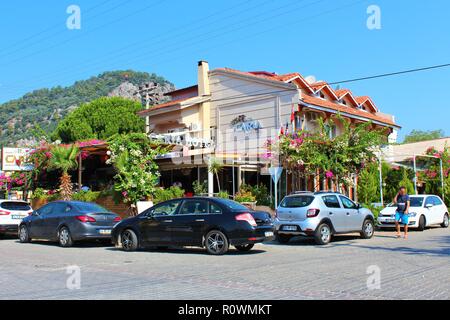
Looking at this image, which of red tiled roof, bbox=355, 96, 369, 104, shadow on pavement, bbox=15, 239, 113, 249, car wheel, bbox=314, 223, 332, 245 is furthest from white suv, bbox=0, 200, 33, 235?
red tiled roof, bbox=355, 96, 369, 104

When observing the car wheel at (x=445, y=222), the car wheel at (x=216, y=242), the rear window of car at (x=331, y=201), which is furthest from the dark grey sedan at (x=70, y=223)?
the car wheel at (x=445, y=222)

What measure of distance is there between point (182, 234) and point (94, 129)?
39.7 metres

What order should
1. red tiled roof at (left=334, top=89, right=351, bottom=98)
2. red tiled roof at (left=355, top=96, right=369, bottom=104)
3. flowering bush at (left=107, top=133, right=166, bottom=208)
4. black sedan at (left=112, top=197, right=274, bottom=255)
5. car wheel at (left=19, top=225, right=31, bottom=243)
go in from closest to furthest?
black sedan at (left=112, top=197, right=274, bottom=255)
car wheel at (left=19, top=225, right=31, bottom=243)
flowering bush at (left=107, top=133, right=166, bottom=208)
red tiled roof at (left=334, top=89, right=351, bottom=98)
red tiled roof at (left=355, top=96, right=369, bottom=104)

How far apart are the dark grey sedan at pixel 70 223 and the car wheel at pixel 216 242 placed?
4163mm

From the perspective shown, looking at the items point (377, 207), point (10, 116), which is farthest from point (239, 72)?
point (10, 116)

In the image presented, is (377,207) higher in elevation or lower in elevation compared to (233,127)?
lower

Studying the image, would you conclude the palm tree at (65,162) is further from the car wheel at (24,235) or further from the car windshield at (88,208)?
the car windshield at (88,208)

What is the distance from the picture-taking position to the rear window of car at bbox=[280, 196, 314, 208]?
15.4 metres

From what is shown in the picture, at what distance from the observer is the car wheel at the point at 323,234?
15.0 m

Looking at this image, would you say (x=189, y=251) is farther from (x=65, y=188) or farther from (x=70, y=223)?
(x=65, y=188)

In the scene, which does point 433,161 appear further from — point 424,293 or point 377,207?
point 424,293

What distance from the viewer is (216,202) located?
13.1 m

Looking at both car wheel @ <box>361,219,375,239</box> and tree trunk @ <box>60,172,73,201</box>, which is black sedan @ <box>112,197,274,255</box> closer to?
car wheel @ <box>361,219,375,239</box>

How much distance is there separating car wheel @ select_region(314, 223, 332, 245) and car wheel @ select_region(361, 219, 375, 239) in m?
1.97
